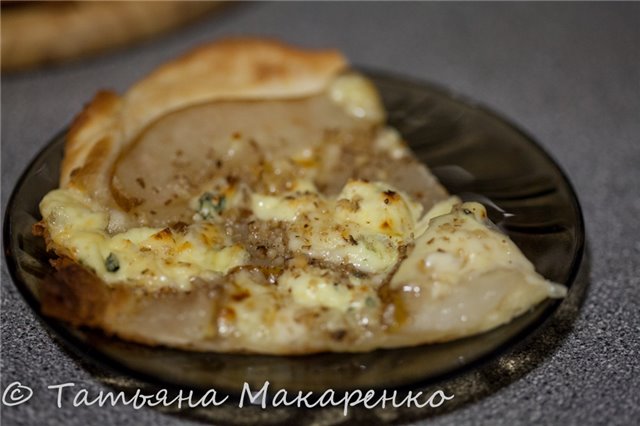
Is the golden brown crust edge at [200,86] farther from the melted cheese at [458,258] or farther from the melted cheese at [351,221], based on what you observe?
the melted cheese at [458,258]

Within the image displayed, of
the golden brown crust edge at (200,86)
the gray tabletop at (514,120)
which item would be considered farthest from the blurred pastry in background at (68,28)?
the golden brown crust edge at (200,86)

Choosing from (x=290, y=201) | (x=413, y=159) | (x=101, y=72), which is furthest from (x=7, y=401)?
(x=101, y=72)

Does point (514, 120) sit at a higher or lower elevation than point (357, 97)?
lower

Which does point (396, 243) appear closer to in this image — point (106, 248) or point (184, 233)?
point (184, 233)

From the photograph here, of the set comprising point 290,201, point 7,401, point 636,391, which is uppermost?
point 290,201

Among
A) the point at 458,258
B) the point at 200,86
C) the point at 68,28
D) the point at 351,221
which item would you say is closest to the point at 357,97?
the point at 200,86

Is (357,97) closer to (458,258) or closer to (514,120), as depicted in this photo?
(514,120)

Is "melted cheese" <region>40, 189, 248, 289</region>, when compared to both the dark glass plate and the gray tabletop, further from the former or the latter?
the gray tabletop
